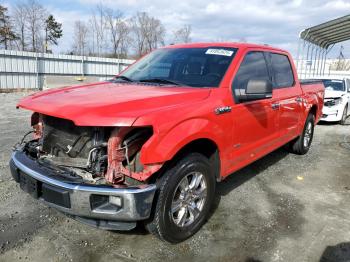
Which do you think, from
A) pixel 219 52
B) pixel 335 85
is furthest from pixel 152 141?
pixel 335 85

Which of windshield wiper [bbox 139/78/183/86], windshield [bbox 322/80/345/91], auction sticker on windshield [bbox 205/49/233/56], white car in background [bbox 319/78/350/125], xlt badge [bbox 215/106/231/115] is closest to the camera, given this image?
xlt badge [bbox 215/106/231/115]

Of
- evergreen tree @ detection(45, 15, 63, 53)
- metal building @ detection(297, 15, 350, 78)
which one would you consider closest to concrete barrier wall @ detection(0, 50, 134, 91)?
metal building @ detection(297, 15, 350, 78)

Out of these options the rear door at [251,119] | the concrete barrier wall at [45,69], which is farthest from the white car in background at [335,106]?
the concrete barrier wall at [45,69]

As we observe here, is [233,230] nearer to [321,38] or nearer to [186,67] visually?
[186,67]

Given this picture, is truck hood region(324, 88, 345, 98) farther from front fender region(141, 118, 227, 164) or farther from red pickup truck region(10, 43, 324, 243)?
front fender region(141, 118, 227, 164)

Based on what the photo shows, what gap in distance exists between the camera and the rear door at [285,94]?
4734 mm

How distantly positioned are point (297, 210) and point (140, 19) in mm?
43179

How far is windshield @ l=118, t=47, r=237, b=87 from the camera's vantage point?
3682 mm

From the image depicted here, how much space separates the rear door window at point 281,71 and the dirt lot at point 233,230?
57.1 inches

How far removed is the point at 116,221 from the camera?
109 inches

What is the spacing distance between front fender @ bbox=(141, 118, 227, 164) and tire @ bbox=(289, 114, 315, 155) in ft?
11.6

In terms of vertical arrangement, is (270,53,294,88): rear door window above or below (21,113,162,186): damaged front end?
above

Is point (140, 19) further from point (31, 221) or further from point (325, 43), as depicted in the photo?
point (31, 221)

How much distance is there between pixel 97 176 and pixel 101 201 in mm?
232
